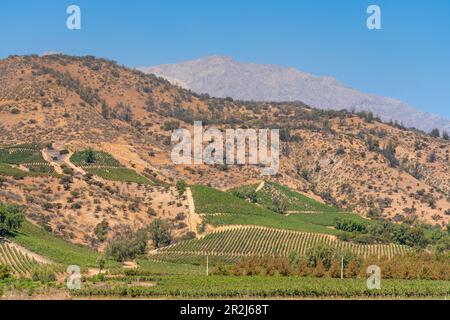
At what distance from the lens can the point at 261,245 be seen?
344 feet

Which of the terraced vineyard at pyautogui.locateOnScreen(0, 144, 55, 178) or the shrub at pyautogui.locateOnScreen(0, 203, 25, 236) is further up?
the terraced vineyard at pyautogui.locateOnScreen(0, 144, 55, 178)

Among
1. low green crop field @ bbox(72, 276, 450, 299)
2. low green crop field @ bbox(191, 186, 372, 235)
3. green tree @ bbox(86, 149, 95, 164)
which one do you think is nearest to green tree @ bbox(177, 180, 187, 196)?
low green crop field @ bbox(191, 186, 372, 235)

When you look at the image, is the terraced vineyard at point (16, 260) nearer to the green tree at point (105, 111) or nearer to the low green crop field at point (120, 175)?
the low green crop field at point (120, 175)

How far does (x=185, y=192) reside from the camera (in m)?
128

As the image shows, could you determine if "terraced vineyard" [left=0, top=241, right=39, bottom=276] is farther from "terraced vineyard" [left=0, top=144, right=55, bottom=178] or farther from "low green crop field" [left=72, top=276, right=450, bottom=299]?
"terraced vineyard" [left=0, top=144, right=55, bottom=178]

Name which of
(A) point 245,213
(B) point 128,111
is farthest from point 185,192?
(B) point 128,111

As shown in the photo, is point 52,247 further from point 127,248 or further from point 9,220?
point 127,248

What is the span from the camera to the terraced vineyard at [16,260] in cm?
7471

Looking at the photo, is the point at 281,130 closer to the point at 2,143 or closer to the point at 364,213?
the point at 364,213

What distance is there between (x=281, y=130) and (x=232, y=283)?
109 m

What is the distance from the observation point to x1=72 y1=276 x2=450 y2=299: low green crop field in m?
62.0

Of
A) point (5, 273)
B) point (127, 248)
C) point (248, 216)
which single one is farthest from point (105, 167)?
point (5, 273)

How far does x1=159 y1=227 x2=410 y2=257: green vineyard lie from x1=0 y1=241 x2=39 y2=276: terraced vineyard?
21.6m

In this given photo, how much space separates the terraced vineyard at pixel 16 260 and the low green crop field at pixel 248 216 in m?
36.1
